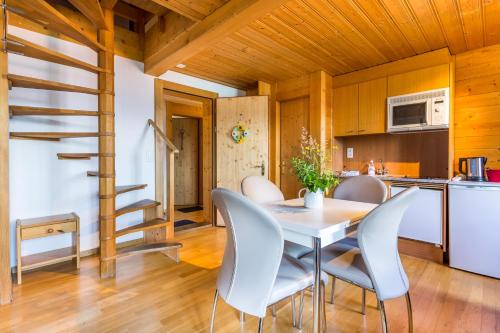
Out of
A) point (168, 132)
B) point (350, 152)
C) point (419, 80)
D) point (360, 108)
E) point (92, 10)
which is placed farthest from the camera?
point (168, 132)

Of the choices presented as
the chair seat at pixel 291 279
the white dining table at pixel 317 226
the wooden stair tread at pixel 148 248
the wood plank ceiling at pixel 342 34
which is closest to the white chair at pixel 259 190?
the white dining table at pixel 317 226

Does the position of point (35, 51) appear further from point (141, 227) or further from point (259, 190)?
point (259, 190)

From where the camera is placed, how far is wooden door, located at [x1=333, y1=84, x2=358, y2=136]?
3674mm

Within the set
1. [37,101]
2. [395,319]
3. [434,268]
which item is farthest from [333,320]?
[37,101]

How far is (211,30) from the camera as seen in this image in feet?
7.52

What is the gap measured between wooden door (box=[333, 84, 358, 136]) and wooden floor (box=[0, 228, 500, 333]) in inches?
76.0

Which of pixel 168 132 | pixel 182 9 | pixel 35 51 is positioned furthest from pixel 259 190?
pixel 168 132

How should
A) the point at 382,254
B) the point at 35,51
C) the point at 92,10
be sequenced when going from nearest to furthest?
the point at 382,254, the point at 35,51, the point at 92,10

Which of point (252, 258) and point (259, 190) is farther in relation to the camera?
point (259, 190)

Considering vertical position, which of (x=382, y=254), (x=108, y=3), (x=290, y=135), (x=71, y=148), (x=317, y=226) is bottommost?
(x=382, y=254)

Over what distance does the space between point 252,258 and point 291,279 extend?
0.90 feet

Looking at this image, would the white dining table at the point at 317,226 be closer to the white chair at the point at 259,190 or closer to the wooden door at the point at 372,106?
the white chair at the point at 259,190

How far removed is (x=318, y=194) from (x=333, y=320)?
34.5 inches

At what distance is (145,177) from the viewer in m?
3.45
